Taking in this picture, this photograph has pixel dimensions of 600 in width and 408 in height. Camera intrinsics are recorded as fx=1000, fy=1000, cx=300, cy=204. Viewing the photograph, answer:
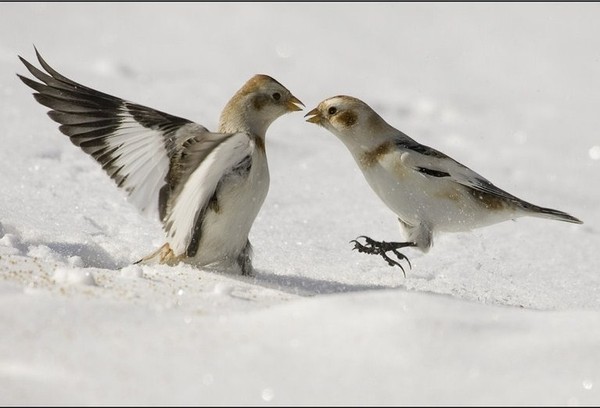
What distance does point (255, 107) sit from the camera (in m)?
5.03

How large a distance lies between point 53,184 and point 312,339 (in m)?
3.83

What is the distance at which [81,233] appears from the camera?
5.42 metres

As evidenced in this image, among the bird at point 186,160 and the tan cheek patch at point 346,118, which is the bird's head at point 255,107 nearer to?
the bird at point 186,160

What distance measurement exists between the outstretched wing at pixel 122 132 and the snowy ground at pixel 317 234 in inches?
18.3

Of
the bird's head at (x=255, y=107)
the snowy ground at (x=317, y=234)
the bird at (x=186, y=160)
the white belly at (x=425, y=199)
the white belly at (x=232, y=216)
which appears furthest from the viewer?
the white belly at (x=425, y=199)

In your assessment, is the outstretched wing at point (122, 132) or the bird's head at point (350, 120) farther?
the bird's head at point (350, 120)

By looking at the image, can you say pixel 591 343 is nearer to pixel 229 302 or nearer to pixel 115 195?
pixel 229 302

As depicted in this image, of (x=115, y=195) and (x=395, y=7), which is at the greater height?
(x=395, y=7)

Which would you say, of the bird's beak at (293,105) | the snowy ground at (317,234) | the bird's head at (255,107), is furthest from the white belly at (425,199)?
the bird's head at (255,107)

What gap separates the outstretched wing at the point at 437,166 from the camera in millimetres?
5160

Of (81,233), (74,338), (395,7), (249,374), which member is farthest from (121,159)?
(395,7)

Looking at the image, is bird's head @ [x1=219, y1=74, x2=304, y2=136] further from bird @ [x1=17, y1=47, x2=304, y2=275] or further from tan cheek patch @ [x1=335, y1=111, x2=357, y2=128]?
tan cheek patch @ [x1=335, y1=111, x2=357, y2=128]

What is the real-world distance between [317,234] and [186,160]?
6.57 ft

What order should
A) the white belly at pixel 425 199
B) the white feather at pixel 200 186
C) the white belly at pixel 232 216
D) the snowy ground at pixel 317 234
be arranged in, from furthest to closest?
the white belly at pixel 425 199 < the white belly at pixel 232 216 < the white feather at pixel 200 186 < the snowy ground at pixel 317 234
